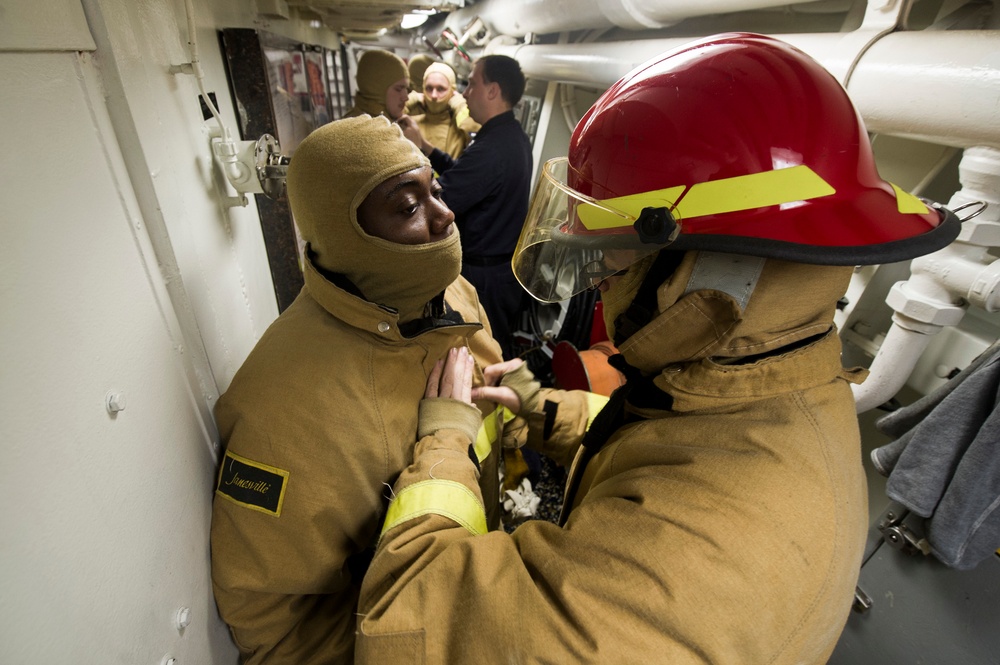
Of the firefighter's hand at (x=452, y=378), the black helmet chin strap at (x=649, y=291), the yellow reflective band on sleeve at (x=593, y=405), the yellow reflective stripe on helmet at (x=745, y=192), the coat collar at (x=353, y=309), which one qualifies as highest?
the yellow reflective stripe on helmet at (x=745, y=192)

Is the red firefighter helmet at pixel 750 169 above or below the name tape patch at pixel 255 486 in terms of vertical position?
above

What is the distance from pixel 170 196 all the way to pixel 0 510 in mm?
842

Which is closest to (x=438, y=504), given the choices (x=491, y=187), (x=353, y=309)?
(x=353, y=309)

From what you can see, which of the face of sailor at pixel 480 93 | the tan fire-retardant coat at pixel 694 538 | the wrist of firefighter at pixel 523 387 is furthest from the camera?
the face of sailor at pixel 480 93

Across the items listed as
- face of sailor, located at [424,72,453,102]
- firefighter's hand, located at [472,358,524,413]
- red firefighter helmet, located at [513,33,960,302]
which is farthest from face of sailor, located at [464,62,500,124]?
red firefighter helmet, located at [513,33,960,302]

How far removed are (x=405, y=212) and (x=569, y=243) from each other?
52 cm

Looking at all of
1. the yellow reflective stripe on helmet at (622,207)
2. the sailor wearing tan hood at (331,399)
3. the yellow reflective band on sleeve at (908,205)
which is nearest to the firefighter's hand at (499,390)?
the sailor wearing tan hood at (331,399)

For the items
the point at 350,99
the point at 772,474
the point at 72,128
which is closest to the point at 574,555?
the point at 772,474

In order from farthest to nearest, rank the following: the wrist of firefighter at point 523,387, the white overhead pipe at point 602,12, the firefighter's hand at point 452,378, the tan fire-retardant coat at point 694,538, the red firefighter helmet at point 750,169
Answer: the white overhead pipe at point 602,12
the wrist of firefighter at point 523,387
the firefighter's hand at point 452,378
the red firefighter helmet at point 750,169
the tan fire-retardant coat at point 694,538

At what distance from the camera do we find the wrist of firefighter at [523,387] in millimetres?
1740

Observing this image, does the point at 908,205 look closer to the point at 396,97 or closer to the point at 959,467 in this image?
the point at 959,467

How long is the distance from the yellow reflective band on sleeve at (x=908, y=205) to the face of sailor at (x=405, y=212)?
1086mm

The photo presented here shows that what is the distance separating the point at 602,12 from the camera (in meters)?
2.74

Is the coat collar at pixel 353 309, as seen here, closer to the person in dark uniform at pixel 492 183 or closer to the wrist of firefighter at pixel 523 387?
the wrist of firefighter at pixel 523 387
